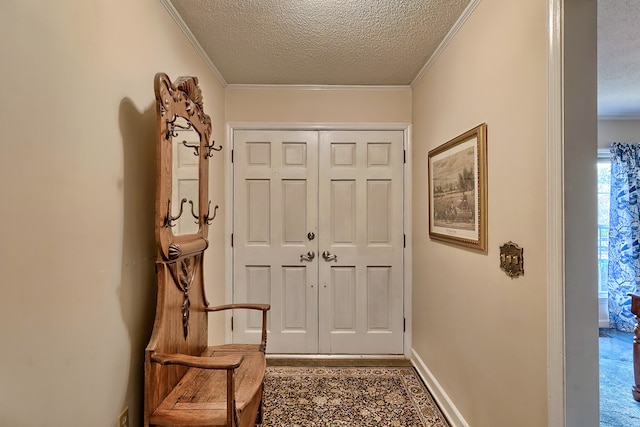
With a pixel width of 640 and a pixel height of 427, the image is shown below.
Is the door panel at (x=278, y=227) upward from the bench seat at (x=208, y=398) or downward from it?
upward

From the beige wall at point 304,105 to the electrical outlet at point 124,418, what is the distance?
2.31 metres

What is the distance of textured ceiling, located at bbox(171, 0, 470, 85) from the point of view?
5.85 ft

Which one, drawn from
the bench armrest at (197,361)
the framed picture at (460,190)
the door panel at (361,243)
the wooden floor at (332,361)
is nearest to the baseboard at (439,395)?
the wooden floor at (332,361)

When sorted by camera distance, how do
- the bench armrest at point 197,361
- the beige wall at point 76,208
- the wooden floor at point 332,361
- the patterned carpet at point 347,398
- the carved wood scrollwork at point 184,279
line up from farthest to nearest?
the wooden floor at point 332,361 → the patterned carpet at point 347,398 → the carved wood scrollwork at point 184,279 → the bench armrest at point 197,361 → the beige wall at point 76,208

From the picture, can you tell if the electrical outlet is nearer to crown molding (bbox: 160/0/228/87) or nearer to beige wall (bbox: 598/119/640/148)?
crown molding (bbox: 160/0/228/87)

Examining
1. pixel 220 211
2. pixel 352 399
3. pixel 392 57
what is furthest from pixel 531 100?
pixel 220 211

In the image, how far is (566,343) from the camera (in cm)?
110

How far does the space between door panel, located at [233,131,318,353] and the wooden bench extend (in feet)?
3.44

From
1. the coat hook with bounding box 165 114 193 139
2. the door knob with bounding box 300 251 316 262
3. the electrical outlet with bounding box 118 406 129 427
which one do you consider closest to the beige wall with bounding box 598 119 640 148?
the door knob with bounding box 300 251 316 262

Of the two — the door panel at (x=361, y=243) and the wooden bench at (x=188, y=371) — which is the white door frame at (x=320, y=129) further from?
the wooden bench at (x=188, y=371)

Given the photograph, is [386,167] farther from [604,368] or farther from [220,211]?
[604,368]

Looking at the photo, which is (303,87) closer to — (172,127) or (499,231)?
(172,127)

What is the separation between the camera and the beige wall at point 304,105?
2.88m

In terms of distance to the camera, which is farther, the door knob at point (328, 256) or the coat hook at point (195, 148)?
the door knob at point (328, 256)
